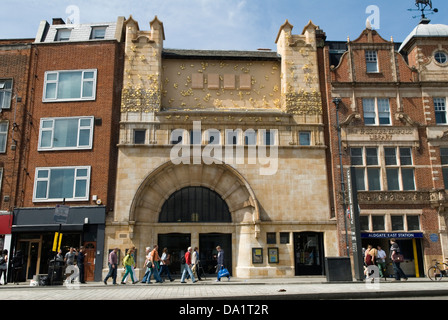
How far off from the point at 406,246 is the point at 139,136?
17.6 meters

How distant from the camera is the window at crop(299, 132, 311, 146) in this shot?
24.9 m

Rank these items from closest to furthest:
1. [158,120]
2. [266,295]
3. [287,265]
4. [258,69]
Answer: [266,295] → [287,265] → [158,120] → [258,69]

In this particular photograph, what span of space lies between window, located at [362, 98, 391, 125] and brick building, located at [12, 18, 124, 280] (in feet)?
52.1

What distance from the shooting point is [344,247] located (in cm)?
2278

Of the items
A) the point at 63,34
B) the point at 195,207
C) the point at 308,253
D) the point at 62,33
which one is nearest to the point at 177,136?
the point at 195,207

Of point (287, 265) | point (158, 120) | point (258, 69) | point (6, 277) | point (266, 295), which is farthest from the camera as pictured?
point (258, 69)

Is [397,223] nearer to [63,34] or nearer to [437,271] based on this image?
[437,271]

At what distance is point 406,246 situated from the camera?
23547mm

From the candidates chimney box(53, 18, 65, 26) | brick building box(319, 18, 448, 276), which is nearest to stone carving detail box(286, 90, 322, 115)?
brick building box(319, 18, 448, 276)

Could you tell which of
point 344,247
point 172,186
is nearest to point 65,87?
point 172,186

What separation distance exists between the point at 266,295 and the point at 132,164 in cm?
1371

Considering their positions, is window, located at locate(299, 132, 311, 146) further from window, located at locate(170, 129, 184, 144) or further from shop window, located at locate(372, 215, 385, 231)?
window, located at locate(170, 129, 184, 144)

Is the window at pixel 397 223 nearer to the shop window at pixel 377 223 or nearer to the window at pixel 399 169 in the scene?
the shop window at pixel 377 223

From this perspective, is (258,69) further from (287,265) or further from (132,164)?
(287,265)
